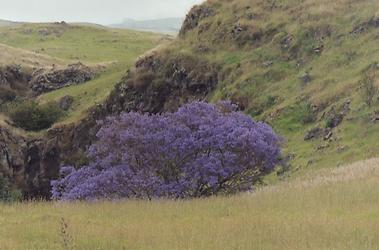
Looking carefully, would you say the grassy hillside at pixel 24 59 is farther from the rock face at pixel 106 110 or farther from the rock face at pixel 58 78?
the rock face at pixel 106 110

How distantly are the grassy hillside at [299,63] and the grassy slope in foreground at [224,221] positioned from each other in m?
11.2

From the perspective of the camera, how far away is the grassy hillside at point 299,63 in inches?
1242

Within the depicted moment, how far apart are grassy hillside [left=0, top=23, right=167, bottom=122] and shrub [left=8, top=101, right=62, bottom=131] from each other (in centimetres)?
168

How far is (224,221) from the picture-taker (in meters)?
14.0

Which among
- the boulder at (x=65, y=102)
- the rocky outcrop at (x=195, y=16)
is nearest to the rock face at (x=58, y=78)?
the boulder at (x=65, y=102)

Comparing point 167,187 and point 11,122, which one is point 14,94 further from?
point 167,187

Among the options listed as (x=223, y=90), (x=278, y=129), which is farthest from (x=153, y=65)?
(x=278, y=129)

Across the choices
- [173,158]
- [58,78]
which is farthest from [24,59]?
[173,158]

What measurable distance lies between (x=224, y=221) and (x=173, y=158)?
710cm

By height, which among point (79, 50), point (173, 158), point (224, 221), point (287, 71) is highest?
point (287, 71)

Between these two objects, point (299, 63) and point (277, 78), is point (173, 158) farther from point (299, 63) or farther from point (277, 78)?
point (299, 63)

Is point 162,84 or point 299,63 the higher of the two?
point 299,63

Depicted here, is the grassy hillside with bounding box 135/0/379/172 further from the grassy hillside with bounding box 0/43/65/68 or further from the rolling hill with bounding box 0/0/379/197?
the grassy hillside with bounding box 0/43/65/68

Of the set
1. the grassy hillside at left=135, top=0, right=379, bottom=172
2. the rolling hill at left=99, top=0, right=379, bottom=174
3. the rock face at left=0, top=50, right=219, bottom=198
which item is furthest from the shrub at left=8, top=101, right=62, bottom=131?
the grassy hillside at left=135, top=0, right=379, bottom=172
